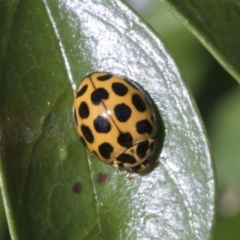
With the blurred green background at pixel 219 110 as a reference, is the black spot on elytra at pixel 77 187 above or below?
below

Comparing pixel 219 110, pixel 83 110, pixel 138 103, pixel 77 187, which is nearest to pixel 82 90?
pixel 83 110

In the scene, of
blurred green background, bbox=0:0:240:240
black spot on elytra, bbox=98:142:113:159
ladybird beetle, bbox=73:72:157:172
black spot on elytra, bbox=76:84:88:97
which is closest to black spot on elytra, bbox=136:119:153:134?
ladybird beetle, bbox=73:72:157:172

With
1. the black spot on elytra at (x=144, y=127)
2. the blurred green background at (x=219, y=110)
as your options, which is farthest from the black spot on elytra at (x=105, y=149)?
the blurred green background at (x=219, y=110)

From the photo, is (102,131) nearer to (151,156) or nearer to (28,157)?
(151,156)

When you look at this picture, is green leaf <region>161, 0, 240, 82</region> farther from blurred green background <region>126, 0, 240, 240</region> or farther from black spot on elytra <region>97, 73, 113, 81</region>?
blurred green background <region>126, 0, 240, 240</region>

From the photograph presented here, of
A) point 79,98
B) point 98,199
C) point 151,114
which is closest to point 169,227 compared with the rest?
point 98,199

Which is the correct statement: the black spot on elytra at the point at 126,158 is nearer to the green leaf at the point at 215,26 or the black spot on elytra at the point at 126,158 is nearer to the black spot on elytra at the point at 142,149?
the black spot on elytra at the point at 142,149

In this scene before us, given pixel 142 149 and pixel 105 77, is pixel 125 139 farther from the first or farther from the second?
pixel 105 77
